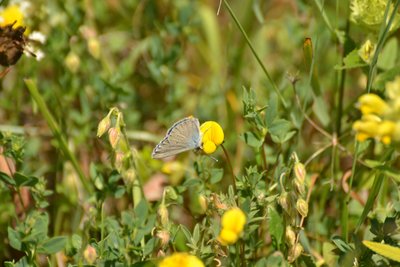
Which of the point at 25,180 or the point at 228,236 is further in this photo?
the point at 25,180

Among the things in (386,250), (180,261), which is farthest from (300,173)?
(180,261)

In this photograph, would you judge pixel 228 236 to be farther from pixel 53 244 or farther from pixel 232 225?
pixel 53 244

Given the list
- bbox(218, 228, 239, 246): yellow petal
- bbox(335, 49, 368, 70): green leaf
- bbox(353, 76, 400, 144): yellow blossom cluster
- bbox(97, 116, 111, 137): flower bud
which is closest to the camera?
bbox(353, 76, 400, 144): yellow blossom cluster

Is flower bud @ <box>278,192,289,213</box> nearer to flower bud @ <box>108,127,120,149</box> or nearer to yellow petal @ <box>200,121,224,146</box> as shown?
yellow petal @ <box>200,121,224,146</box>

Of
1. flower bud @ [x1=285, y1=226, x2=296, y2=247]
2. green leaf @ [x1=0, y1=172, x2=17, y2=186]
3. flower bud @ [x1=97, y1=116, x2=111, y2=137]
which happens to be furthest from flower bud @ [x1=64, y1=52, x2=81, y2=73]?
flower bud @ [x1=285, y1=226, x2=296, y2=247]

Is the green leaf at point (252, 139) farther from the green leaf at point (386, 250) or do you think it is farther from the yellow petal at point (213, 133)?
the green leaf at point (386, 250)

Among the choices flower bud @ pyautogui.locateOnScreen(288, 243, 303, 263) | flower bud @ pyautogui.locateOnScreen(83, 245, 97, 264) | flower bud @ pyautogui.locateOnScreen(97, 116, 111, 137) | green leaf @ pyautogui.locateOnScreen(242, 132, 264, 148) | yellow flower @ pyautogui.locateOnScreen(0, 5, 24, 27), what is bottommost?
flower bud @ pyautogui.locateOnScreen(288, 243, 303, 263)
